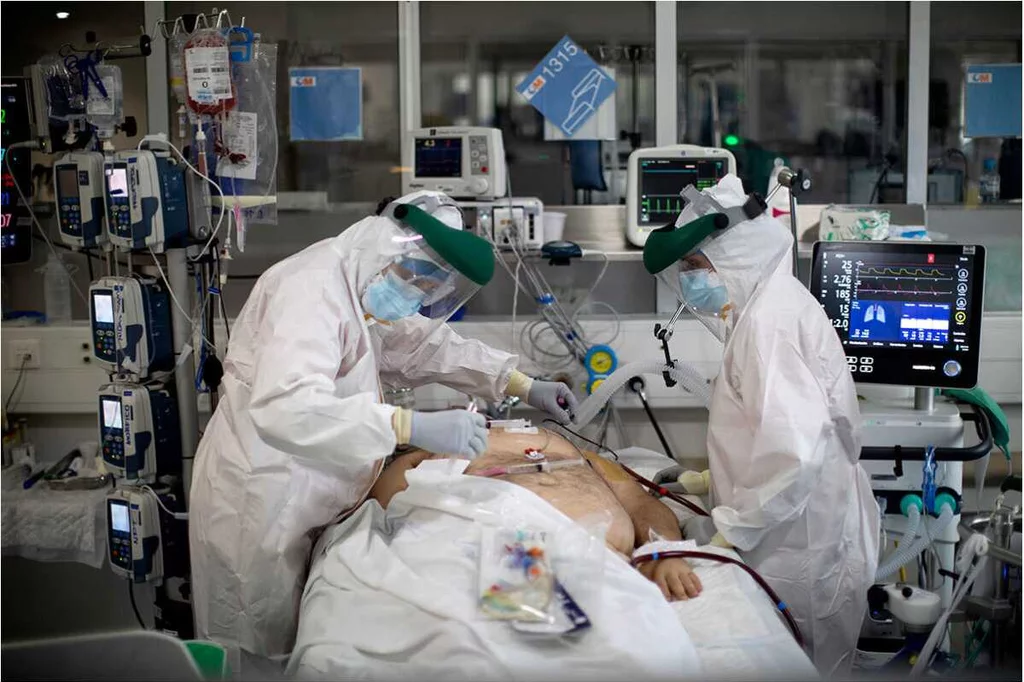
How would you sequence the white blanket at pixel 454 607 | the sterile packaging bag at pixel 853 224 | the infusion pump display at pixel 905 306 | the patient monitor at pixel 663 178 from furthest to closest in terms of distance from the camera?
1. the patient monitor at pixel 663 178
2. the sterile packaging bag at pixel 853 224
3. the infusion pump display at pixel 905 306
4. the white blanket at pixel 454 607

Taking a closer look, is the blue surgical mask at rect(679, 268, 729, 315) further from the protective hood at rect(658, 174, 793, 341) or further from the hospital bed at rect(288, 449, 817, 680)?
the hospital bed at rect(288, 449, 817, 680)

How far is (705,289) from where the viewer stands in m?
2.36

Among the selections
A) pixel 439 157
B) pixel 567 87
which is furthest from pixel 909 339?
pixel 567 87

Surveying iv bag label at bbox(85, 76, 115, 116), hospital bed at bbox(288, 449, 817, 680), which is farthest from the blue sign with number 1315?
hospital bed at bbox(288, 449, 817, 680)

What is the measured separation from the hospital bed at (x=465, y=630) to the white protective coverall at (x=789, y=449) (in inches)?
6.9

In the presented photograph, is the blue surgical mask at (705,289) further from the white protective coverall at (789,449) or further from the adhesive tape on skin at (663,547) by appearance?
the adhesive tape on skin at (663,547)

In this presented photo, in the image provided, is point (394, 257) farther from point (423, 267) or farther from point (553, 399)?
point (553, 399)

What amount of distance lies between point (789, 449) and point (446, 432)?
679 mm

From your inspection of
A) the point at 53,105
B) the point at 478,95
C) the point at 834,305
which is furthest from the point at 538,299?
the point at 53,105

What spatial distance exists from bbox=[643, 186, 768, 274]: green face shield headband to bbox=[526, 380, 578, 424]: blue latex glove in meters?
0.57

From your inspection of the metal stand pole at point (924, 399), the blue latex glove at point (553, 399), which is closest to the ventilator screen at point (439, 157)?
the blue latex glove at point (553, 399)

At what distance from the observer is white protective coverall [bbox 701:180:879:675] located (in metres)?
2.08

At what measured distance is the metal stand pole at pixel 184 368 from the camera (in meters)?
2.89

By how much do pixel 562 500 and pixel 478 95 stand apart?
2.70 m
